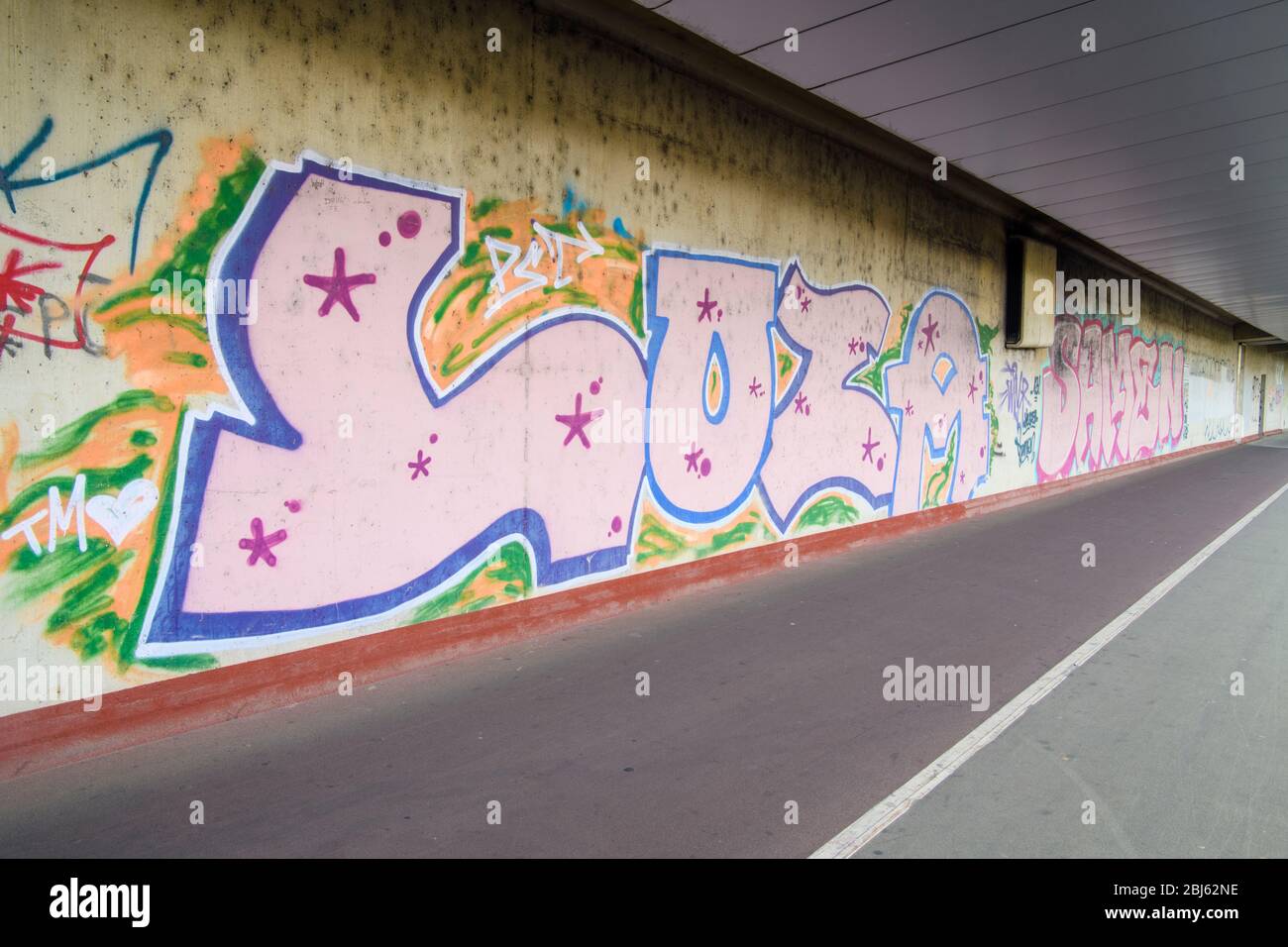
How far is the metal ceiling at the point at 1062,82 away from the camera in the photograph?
17.4ft

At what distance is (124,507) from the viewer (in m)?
3.89

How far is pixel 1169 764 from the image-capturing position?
3818mm

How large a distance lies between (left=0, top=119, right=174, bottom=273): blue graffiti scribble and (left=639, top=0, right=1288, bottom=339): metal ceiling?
314 cm

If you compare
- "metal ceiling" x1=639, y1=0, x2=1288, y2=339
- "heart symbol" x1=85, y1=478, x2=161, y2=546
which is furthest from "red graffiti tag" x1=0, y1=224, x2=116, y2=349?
"metal ceiling" x1=639, y1=0, x2=1288, y2=339

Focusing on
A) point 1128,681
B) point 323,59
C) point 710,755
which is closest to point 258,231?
point 323,59

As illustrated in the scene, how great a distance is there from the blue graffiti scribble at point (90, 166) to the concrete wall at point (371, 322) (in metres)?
0.01

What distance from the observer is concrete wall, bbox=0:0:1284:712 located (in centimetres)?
370

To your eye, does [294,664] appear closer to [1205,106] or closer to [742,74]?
[742,74]

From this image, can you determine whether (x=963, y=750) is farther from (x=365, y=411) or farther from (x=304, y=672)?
(x=365, y=411)
